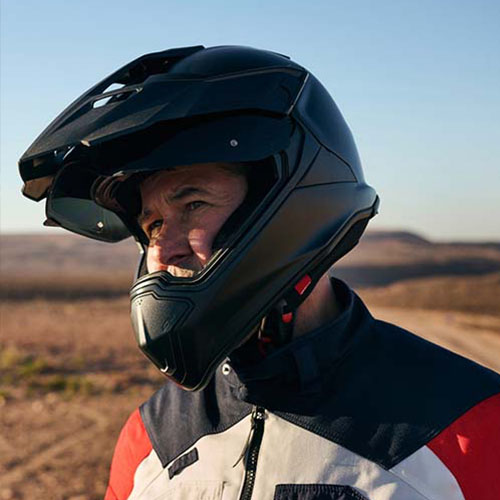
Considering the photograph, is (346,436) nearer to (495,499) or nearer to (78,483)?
(495,499)

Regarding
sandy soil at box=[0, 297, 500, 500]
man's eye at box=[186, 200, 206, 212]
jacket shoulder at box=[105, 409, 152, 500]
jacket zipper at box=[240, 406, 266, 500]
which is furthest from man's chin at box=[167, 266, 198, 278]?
sandy soil at box=[0, 297, 500, 500]

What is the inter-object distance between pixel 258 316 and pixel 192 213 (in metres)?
0.31

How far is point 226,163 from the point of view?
1.98 m

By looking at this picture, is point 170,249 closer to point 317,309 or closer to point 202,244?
point 202,244

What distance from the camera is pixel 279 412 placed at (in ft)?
6.40

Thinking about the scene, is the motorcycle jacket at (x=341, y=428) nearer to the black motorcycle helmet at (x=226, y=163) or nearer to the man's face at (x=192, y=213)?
the black motorcycle helmet at (x=226, y=163)

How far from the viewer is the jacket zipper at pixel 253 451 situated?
186cm

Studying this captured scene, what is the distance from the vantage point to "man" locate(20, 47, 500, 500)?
5.94 feet

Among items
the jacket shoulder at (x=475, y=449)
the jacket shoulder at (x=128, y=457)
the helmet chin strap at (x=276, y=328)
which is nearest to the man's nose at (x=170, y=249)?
the helmet chin strap at (x=276, y=328)

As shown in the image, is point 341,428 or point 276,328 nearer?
point 341,428

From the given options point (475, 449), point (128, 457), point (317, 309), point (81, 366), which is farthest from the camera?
point (81, 366)

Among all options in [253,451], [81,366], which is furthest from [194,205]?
[81,366]

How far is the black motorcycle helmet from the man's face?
4 cm

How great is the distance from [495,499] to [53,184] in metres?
1.42
